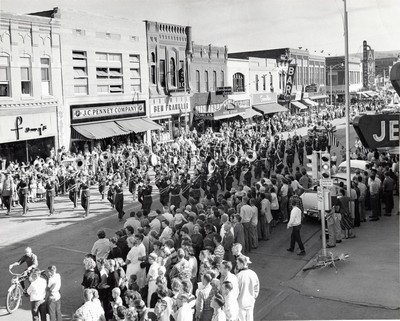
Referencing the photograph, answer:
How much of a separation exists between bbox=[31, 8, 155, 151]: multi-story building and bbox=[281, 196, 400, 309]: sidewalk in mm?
21183

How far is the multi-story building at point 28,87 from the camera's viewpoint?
27.5 metres

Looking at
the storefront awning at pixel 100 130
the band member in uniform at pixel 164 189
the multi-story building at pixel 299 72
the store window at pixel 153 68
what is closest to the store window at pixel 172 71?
the store window at pixel 153 68

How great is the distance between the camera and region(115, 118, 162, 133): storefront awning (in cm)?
3602

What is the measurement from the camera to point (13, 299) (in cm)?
1112

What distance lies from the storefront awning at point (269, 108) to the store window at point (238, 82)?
9.99 feet

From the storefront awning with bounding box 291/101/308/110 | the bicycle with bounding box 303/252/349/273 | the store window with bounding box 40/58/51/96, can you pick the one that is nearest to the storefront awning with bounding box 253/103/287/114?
the storefront awning with bounding box 291/101/308/110

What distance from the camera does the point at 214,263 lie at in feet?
32.1

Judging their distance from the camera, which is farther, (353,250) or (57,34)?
(57,34)

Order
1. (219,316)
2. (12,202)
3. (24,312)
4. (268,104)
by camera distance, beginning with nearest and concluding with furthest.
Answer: (219,316) < (24,312) < (12,202) < (268,104)

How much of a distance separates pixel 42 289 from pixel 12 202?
13.7m

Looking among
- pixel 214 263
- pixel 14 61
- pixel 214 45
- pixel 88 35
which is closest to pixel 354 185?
pixel 214 263

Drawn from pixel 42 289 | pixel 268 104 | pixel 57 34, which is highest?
Result: pixel 57 34

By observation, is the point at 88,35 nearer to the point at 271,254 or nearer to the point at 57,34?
the point at 57,34

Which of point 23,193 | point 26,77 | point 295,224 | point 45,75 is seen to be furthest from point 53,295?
point 45,75
